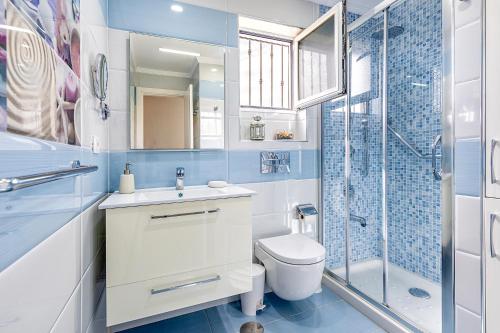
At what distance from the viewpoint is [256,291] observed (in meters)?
1.74

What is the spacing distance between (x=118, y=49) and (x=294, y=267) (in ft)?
5.91

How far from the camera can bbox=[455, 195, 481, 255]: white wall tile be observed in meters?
1.07

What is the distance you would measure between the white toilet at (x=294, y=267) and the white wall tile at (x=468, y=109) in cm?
Answer: 100

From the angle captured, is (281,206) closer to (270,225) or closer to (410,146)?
(270,225)

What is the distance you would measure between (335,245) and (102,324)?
1.88m

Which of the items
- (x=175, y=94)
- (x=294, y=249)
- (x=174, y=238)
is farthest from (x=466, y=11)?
(x=174, y=238)

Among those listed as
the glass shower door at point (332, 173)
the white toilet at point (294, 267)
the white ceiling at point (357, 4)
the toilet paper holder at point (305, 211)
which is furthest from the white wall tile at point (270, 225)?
the white ceiling at point (357, 4)

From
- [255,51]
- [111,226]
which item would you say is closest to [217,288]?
[111,226]

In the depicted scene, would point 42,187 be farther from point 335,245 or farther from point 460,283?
point 335,245
